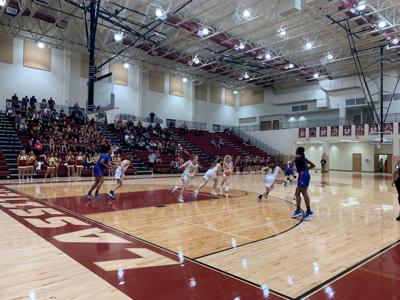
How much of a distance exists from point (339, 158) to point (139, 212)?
3019 cm

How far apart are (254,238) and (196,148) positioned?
23211 mm

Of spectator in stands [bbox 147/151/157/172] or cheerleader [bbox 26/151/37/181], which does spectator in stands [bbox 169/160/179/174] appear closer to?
spectator in stands [bbox 147/151/157/172]

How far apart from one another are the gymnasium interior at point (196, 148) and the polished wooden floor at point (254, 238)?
4 centimetres

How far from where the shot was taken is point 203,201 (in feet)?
32.0

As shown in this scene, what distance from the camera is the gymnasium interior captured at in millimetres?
3943

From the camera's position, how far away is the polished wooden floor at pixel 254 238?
12.5 feet

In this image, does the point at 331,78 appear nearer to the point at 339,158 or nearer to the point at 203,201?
the point at 339,158

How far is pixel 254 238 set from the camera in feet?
18.1

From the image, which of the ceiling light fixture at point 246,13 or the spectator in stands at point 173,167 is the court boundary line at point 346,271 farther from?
the spectator in stands at point 173,167

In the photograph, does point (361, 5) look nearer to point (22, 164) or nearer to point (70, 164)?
point (70, 164)

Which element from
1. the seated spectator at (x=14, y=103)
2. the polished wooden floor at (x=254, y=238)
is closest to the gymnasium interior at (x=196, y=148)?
the polished wooden floor at (x=254, y=238)

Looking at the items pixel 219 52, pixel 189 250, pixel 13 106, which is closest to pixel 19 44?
pixel 13 106

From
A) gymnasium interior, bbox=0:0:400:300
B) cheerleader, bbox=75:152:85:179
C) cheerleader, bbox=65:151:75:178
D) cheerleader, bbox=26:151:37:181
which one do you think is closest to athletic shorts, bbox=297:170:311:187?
gymnasium interior, bbox=0:0:400:300

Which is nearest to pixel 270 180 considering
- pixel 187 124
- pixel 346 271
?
pixel 346 271
